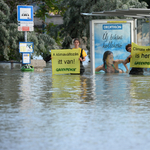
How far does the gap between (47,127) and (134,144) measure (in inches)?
64.1

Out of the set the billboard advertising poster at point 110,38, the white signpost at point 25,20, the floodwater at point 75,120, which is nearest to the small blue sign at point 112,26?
the billboard advertising poster at point 110,38

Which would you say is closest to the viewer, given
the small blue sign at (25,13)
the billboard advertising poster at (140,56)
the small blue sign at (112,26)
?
the billboard advertising poster at (140,56)

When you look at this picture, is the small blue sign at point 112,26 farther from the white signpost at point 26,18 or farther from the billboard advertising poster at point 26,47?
the billboard advertising poster at point 26,47

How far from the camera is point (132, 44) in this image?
20.8m

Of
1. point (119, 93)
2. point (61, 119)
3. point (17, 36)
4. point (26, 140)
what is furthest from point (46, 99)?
point (17, 36)

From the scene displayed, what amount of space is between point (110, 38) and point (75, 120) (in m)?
13.4

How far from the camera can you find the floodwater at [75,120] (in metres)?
6.19

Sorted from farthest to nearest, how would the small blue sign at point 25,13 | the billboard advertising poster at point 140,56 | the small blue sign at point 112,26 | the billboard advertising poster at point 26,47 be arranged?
the billboard advertising poster at point 26,47
the small blue sign at point 25,13
the small blue sign at point 112,26
the billboard advertising poster at point 140,56

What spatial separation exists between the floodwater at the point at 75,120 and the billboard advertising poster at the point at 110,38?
8.54m

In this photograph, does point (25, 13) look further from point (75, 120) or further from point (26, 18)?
point (75, 120)

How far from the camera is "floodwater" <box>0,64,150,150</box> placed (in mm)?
6191

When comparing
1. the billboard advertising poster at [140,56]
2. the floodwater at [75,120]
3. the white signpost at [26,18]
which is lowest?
the floodwater at [75,120]

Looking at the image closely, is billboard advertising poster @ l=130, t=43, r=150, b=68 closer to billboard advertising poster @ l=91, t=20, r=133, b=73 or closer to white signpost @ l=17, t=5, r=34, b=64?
billboard advertising poster @ l=91, t=20, r=133, b=73

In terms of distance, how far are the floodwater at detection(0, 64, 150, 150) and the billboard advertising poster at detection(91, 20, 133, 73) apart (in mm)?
8535
